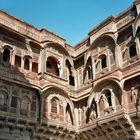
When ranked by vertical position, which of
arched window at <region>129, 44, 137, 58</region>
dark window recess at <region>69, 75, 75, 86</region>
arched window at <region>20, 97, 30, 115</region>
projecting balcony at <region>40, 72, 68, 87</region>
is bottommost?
arched window at <region>20, 97, 30, 115</region>

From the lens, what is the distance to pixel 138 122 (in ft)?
47.1

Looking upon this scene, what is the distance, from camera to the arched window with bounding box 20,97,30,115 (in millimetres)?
15556

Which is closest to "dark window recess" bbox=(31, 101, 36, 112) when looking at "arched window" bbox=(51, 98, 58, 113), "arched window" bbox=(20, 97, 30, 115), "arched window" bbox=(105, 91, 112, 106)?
"arched window" bbox=(20, 97, 30, 115)

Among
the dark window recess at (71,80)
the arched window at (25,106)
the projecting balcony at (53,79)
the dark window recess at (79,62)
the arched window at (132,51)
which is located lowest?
the arched window at (25,106)

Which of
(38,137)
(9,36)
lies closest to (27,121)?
(38,137)

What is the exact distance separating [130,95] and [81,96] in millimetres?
4377

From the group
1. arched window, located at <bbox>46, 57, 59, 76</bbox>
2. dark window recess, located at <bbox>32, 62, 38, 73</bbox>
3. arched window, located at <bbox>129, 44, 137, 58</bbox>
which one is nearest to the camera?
arched window, located at <bbox>129, 44, 137, 58</bbox>

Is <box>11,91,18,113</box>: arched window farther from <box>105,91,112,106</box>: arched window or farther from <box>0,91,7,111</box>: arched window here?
<box>105,91,112,106</box>: arched window

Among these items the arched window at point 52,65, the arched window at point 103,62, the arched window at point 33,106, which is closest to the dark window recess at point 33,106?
the arched window at point 33,106

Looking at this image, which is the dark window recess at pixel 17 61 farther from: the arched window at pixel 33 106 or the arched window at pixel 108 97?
the arched window at pixel 108 97

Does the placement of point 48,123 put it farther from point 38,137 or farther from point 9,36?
point 9,36

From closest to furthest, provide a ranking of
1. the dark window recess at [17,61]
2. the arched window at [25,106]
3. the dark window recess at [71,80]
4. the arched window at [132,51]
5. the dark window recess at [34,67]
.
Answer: the arched window at [25,106] → the arched window at [132,51] → the dark window recess at [17,61] → the dark window recess at [34,67] → the dark window recess at [71,80]

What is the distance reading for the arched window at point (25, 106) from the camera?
15556 mm

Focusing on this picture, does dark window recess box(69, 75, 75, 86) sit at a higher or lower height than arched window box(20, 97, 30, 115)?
higher
